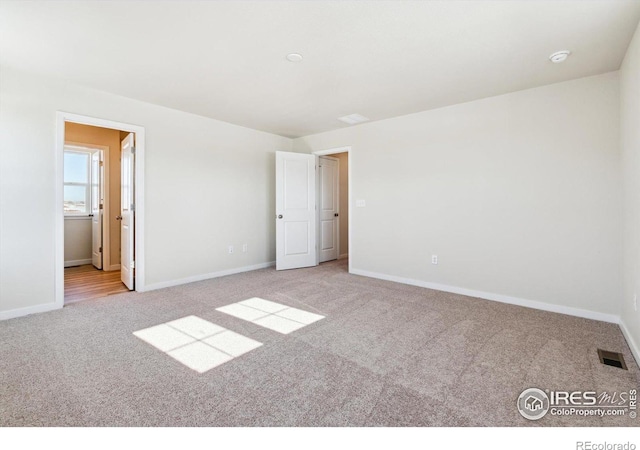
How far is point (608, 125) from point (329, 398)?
3524 millimetres

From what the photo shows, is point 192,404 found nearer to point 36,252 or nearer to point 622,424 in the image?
point 622,424

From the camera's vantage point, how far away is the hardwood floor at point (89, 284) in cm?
378

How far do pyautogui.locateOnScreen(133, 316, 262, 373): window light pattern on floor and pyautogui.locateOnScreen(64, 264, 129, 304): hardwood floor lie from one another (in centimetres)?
167

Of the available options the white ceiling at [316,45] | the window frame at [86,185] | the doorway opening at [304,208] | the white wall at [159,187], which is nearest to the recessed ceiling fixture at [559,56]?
the white ceiling at [316,45]

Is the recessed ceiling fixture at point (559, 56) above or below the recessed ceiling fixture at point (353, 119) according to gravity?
below

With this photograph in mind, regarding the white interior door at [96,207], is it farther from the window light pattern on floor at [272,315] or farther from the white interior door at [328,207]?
the white interior door at [328,207]

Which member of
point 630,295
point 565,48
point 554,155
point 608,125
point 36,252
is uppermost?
point 565,48

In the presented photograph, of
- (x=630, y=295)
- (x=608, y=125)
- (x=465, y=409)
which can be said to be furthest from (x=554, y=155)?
(x=465, y=409)

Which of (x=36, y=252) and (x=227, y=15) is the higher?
(x=227, y=15)

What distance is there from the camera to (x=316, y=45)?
2.48 metres

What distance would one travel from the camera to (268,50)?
2564 mm

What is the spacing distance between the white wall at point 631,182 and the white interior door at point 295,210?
4017 millimetres

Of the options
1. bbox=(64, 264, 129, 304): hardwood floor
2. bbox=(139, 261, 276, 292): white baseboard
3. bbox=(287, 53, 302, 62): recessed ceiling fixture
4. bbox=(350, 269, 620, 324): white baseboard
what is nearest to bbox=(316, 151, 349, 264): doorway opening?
bbox=(139, 261, 276, 292): white baseboard

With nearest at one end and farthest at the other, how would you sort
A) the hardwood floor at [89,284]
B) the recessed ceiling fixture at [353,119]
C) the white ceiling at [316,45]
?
the white ceiling at [316,45]
the hardwood floor at [89,284]
the recessed ceiling fixture at [353,119]
